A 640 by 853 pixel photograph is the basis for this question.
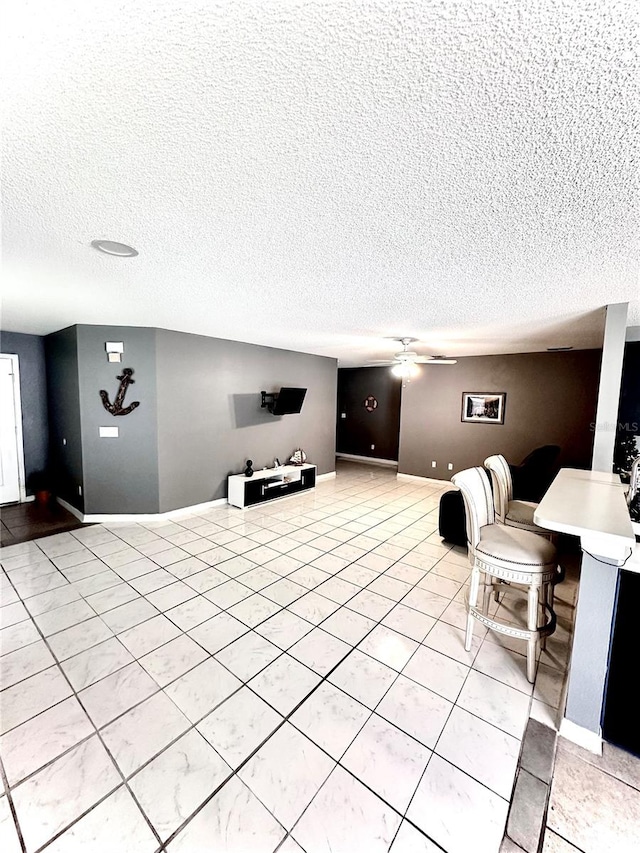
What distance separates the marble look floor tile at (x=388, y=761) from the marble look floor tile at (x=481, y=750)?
0.45ft

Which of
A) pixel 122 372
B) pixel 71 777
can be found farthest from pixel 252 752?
pixel 122 372

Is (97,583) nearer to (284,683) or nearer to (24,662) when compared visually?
(24,662)

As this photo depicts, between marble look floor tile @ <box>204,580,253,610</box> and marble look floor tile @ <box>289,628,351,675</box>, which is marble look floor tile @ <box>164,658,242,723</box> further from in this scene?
marble look floor tile @ <box>204,580,253,610</box>

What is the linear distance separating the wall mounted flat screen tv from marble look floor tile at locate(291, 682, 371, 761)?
13.8 feet

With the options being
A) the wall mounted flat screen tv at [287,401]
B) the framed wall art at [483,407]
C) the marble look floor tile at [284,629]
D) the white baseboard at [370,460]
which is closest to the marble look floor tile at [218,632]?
the marble look floor tile at [284,629]

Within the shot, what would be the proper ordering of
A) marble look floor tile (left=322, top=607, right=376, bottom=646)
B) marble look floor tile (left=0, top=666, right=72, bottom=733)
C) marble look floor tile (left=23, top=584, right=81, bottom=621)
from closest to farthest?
marble look floor tile (left=0, top=666, right=72, bottom=733), marble look floor tile (left=322, top=607, right=376, bottom=646), marble look floor tile (left=23, top=584, right=81, bottom=621)

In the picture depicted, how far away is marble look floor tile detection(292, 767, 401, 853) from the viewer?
1355mm

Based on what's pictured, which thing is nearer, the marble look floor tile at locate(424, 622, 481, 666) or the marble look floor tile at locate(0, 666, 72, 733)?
the marble look floor tile at locate(0, 666, 72, 733)

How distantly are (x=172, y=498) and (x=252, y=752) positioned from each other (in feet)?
11.7

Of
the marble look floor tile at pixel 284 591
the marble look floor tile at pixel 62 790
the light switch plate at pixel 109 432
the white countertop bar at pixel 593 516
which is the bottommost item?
the marble look floor tile at pixel 62 790

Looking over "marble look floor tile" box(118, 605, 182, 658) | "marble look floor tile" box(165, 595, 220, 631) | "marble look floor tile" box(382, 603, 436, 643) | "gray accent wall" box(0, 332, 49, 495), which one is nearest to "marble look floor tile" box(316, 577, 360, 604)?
"marble look floor tile" box(382, 603, 436, 643)

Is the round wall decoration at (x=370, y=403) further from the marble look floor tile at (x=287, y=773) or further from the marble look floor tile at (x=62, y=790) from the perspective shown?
the marble look floor tile at (x=62, y=790)

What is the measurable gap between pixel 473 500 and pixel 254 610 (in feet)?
6.02

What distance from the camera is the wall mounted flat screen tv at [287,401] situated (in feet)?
18.9
